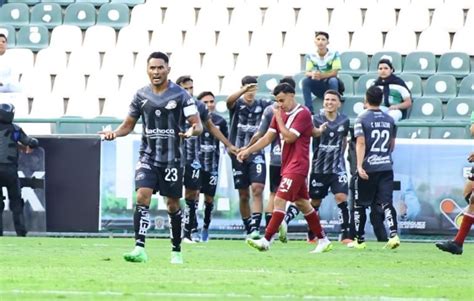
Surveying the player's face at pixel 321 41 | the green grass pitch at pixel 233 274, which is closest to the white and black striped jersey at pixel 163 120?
the green grass pitch at pixel 233 274

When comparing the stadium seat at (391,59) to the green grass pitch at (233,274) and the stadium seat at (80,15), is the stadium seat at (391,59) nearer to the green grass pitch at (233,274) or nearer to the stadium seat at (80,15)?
the stadium seat at (80,15)

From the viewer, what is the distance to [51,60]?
1059 inches

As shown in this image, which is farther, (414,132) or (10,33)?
(10,33)

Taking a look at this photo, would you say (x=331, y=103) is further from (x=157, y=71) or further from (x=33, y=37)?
(x=33, y=37)

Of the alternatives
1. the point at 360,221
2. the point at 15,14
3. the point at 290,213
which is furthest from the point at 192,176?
the point at 15,14

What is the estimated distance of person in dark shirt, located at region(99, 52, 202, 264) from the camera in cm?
1384

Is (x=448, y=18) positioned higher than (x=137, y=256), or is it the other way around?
(x=448, y=18)

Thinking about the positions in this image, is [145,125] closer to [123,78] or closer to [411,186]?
[411,186]

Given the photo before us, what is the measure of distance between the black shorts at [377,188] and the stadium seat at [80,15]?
32.6ft

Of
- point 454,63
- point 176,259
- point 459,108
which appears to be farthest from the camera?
point 454,63

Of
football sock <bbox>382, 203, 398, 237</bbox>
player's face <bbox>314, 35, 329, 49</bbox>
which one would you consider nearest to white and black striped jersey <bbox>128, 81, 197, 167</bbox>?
football sock <bbox>382, 203, 398, 237</bbox>

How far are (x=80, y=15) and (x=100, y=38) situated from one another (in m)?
0.75

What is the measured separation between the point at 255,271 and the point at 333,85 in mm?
10525

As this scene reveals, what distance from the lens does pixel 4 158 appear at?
2220 centimetres
